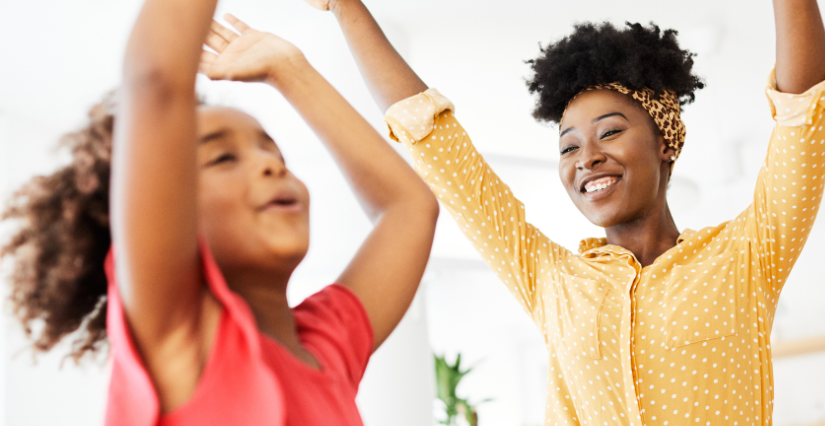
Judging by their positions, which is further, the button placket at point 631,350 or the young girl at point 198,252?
the button placket at point 631,350

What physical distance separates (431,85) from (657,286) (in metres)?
2.64

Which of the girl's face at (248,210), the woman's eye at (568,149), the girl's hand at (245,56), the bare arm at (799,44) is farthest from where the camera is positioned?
the woman's eye at (568,149)

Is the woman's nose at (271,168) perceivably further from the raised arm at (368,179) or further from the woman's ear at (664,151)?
the woman's ear at (664,151)

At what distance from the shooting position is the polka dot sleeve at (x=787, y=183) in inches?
44.7

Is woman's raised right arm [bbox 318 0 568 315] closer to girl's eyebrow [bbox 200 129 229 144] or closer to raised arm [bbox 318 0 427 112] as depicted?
raised arm [bbox 318 0 427 112]

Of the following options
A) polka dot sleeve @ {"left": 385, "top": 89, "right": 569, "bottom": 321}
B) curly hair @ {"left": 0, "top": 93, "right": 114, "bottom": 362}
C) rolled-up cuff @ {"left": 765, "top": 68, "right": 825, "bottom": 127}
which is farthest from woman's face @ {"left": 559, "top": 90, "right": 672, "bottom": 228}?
curly hair @ {"left": 0, "top": 93, "right": 114, "bottom": 362}

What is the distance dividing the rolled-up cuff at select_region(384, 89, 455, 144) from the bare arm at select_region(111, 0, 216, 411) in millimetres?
761

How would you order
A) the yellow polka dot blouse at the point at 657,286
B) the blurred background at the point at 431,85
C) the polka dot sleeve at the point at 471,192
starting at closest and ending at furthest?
the yellow polka dot blouse at the point at 657,286, the polka dot sleeve at the point at 471,192, the blurred background at the point at 431,85

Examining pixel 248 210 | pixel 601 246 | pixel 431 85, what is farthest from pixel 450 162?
pixel 431 85

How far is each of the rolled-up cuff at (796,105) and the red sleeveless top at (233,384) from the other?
0.87 meters

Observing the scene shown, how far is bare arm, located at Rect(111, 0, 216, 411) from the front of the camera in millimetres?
460

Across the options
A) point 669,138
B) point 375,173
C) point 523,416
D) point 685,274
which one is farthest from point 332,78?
point 523,416

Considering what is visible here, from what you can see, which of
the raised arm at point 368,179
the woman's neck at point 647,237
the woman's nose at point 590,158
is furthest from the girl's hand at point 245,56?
the woman's neck at point 647,237

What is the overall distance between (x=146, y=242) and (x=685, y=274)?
3.46ft
